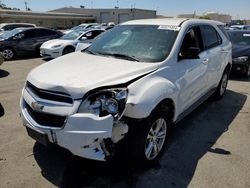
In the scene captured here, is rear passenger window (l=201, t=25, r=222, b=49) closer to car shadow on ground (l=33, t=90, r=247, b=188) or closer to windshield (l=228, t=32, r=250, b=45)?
car shadow on ground (l=33, t=90, r=247, b=188)

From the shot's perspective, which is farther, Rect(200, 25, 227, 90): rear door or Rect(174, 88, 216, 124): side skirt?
Rect(200, 25, 227, 90): rear door

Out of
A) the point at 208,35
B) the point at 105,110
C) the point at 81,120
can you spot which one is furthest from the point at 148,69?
the point at 208,35

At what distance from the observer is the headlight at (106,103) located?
9.85 feet

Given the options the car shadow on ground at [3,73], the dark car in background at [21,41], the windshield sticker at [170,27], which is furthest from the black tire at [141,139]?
the dark car in background at [21,41]

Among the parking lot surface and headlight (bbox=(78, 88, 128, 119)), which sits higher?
headlight (bbox=(78, 88, 128, 119))

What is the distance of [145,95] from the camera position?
3215mm

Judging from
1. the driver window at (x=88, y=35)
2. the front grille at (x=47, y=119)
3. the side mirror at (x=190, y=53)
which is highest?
the side mirror at (x=190, y=53)

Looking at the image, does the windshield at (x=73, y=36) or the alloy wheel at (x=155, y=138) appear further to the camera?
the windshield at (x=73, y=36)

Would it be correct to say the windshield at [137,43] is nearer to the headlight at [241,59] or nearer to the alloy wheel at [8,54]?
the headlight at [241,59]

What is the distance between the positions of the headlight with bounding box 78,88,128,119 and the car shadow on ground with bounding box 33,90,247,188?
698 millimetres

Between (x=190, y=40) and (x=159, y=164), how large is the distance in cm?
209

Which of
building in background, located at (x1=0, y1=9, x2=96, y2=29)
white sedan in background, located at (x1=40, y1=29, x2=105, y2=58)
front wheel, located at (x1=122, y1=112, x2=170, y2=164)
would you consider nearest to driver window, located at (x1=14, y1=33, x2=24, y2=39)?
white sedan in background, located at (x1=40, y1=29, x2=105, y2=58)

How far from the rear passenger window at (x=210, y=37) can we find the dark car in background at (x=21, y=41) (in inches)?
407

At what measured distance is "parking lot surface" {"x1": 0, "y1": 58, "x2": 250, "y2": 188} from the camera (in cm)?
337
